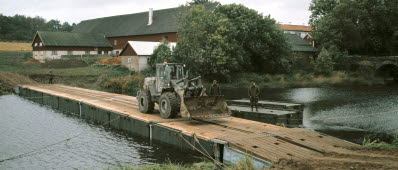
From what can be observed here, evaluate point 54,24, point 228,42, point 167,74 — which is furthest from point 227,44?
point 54,24

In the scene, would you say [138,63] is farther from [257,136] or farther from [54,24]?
[54,24]

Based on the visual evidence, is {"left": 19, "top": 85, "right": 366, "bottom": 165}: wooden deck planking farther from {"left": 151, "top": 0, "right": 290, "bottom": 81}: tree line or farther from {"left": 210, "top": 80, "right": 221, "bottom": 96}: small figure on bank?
{"left": 151, "top": 0, "right": 290, "bottom": 81}: tree line

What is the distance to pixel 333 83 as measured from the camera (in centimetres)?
4438

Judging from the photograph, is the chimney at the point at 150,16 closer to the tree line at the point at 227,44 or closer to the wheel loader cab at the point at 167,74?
the tree line at the point at 227,44

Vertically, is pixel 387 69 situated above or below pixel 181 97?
above

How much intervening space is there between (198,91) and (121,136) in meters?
4.49

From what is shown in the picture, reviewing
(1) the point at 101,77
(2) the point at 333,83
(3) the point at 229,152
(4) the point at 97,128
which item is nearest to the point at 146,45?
(1) the point at 101,77

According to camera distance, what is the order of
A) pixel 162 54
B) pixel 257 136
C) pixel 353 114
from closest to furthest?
pixel 257 136 < pixel 353 114 < pixel 162 54

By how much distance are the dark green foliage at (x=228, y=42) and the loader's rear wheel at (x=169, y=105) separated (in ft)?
77.5

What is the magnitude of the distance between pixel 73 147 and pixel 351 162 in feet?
35.2

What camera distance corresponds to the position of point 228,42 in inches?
1596

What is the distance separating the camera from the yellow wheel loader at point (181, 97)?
1452cm

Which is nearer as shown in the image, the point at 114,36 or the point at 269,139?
the point at 269,139

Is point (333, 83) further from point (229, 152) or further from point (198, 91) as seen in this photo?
point (229, 152)
